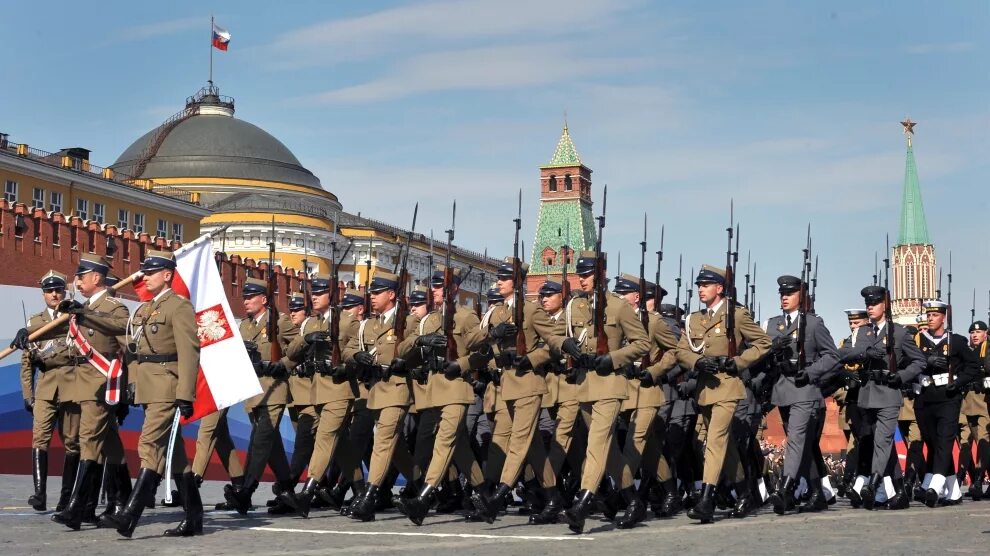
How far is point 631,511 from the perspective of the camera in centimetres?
1091

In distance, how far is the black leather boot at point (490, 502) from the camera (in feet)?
36.3

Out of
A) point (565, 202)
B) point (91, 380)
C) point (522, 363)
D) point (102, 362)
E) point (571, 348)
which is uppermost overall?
point (565, 202)

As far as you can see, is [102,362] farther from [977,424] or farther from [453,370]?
[977,424]

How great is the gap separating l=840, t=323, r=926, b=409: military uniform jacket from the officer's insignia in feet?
16.5

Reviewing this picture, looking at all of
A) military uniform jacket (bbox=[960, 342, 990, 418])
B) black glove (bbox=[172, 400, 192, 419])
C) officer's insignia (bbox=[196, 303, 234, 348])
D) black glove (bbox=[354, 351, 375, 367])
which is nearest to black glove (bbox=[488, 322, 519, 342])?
black glove (bbox=[354, 351, 375, 367])

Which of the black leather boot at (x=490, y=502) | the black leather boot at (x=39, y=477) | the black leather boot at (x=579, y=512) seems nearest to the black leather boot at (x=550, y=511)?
the black leather boot at (x=490, y=502)

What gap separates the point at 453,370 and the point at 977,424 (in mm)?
6400

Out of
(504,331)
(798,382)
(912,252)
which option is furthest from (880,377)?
(912,252)

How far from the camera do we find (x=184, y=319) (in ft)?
33.6

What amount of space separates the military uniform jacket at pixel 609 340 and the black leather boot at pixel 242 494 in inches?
107

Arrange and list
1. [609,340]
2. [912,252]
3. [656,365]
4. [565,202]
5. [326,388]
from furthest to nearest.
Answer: [912,252]
[565,202]
[326,388]
[656,365]
[609,340]

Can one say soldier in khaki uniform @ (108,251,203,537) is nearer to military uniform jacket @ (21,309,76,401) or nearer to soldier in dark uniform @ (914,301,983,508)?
military uniform jacket @ (21,309,76,401)

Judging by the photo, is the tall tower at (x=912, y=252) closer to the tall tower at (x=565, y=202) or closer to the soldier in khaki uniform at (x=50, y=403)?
the tall tower at (x=565, y=202)

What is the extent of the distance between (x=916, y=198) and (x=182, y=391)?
13218 cm
